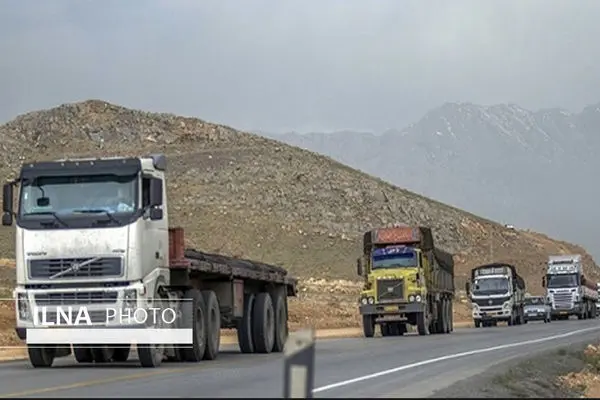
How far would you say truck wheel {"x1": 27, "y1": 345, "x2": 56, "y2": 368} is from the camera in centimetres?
2195

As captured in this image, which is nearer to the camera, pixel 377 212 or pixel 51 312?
pixel 51 312

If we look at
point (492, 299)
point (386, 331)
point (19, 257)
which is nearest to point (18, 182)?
point (19, 257)

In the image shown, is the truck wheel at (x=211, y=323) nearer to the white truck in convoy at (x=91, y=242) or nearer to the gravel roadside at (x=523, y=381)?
the white truck in convoy at (x=91, y=242)

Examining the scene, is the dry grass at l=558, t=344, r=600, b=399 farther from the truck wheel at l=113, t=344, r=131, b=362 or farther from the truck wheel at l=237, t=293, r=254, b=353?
the truck wheel at l=113, t=344, r=131, b=362

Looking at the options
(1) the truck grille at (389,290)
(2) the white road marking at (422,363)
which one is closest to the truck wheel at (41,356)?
(2) the white road marking at (422,363)

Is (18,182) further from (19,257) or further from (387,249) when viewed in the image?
(387,249)

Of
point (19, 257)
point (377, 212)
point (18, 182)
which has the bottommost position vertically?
point (19, 257)

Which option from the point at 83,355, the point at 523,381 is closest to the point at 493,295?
the point at 83,355

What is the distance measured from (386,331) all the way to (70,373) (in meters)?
26.2

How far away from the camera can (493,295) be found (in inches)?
2282

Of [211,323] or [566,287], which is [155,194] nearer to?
[211,323]

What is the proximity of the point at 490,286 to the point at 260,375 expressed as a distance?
40.3m

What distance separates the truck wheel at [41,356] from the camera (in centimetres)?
2195

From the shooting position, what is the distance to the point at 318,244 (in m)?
91.6
